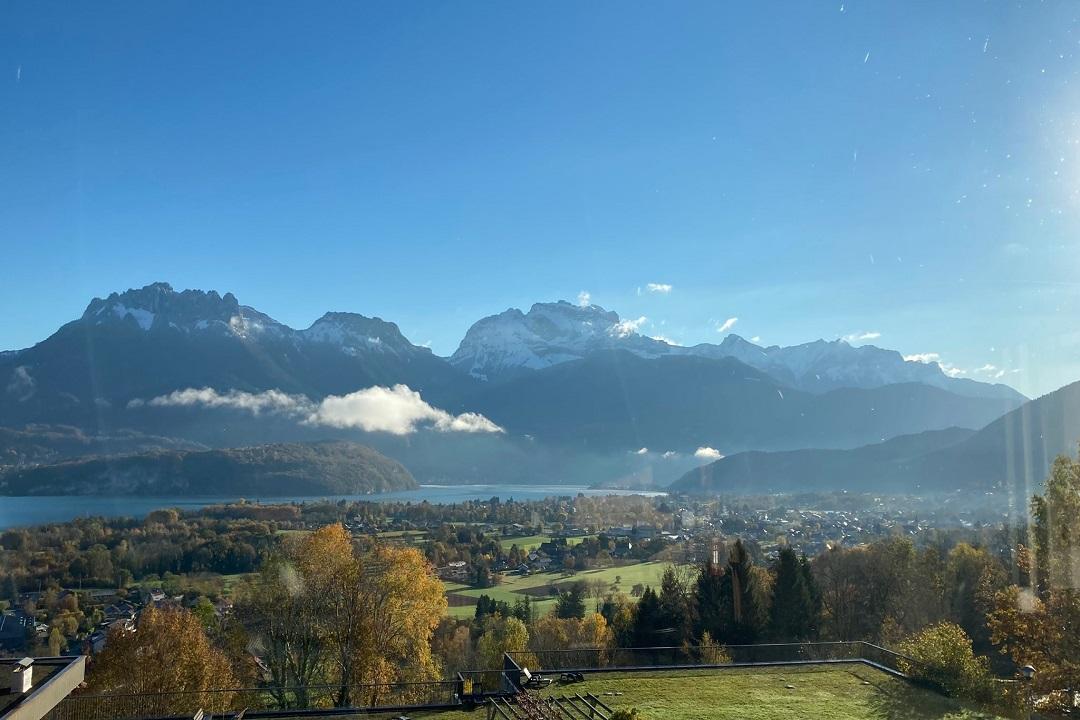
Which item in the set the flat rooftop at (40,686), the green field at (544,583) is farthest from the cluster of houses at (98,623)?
the flat rooftop at (40,686)

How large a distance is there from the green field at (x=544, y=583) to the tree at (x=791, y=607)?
63.4 ft

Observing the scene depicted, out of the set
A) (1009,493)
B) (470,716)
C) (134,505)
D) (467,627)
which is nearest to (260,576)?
(470,716)

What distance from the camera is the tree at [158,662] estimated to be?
19.8m

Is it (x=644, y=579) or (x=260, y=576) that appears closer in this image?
(x=260, y=576)

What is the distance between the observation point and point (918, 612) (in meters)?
29.9

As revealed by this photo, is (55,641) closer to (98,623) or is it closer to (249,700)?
(98,623)

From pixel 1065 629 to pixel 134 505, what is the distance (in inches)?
6194

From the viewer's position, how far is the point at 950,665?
16.3m

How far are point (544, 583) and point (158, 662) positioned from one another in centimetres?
3871

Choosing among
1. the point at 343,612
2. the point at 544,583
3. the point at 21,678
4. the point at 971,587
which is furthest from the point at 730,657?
the point at 544,583

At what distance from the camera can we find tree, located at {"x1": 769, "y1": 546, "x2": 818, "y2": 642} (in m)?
28.5

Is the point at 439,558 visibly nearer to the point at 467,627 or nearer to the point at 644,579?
the point at 644,579

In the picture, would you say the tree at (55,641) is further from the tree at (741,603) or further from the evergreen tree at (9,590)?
the tree at (741,603)

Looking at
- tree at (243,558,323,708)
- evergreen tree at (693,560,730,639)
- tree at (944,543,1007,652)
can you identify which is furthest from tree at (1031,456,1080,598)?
tree at (243,558,323,708)
